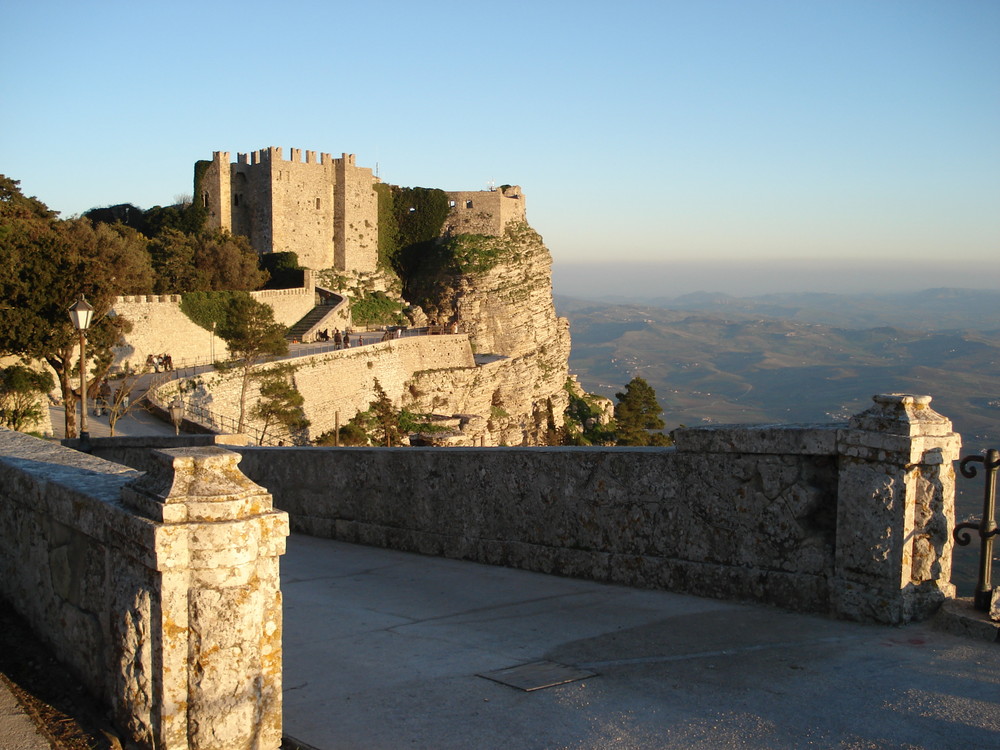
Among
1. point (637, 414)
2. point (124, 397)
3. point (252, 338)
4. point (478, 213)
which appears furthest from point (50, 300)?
point (478, 213)

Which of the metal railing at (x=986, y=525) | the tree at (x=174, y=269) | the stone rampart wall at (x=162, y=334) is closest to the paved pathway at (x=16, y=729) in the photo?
the metal railing at (x=986, y=525)

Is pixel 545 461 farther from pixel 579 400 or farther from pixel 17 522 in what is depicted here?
pixel 579 400

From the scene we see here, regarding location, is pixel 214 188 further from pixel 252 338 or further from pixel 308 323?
pixel 252 338

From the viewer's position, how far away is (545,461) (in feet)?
22.3

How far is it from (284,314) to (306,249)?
846cm

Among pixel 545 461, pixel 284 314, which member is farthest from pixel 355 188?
pixel 545 461

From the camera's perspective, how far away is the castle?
162 feet

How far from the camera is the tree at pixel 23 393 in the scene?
19.2 metres

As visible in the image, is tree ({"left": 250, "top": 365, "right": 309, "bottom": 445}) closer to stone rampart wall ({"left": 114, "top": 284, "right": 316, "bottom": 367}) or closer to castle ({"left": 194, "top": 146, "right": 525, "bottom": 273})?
stone rampart wall ({"left": 114, "top": 284, "right": 316, "bottom": 367})

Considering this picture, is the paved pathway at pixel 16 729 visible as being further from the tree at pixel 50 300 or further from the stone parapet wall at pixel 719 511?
the tree at pixel 50 300

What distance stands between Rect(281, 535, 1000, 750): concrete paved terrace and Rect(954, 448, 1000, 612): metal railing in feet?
1.04

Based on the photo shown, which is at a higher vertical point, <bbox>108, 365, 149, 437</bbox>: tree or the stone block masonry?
the stone block masonry

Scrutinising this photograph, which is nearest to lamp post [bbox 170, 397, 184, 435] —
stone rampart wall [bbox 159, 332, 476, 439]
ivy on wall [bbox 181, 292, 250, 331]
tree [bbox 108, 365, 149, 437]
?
stone rampart wall [bbox 159, 332, 476, 439]

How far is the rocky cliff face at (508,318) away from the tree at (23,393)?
28.1m
